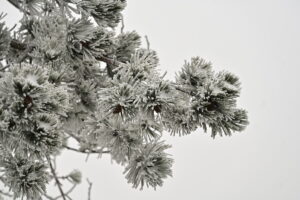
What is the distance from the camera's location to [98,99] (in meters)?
0.77

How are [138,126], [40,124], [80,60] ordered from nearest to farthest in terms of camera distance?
[40,124], [138,126], [80,60]

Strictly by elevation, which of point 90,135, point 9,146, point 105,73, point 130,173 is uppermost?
point 105,73

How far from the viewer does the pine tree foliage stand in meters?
0.70

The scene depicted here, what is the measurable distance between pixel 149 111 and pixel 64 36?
14.7 inches

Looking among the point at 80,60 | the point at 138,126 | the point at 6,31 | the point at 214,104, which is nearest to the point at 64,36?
the point at 80,60

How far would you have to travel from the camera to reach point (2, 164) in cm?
94

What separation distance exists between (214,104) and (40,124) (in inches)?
13.8

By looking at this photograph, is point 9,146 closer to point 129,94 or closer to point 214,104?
point 129,94

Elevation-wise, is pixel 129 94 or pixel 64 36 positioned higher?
pixel 64 36

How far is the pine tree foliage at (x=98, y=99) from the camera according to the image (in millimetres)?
698

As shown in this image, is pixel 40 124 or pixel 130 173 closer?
pixel 40 124

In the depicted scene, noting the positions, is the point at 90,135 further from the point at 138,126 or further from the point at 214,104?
the point at 214,104

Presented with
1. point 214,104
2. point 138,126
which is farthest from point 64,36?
point 214,104

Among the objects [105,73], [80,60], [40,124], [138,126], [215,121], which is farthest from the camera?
[105,73]
